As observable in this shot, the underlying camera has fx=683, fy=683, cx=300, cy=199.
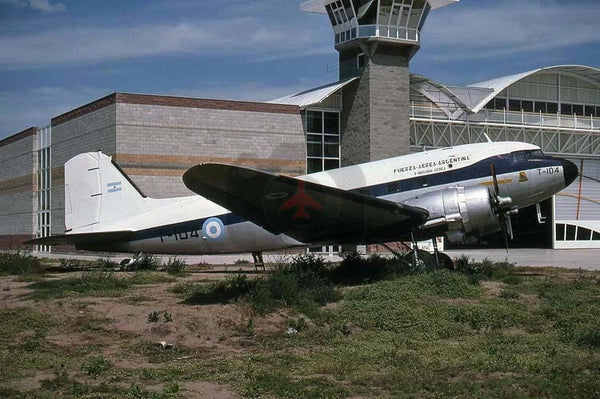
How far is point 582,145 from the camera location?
49.5 meters

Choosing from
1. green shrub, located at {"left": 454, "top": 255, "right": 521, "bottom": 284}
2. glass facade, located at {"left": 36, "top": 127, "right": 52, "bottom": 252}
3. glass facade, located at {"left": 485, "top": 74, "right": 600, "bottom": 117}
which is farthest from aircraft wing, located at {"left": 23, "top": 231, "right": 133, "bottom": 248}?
glass facade, located at {"left": 485, "top": 74, "right": 600, "bottom": 117}

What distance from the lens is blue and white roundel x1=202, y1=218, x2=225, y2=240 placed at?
18.6 meters

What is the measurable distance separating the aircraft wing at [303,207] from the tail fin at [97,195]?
20.7ft

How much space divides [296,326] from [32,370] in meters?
4.29

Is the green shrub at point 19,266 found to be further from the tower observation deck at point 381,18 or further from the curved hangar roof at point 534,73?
the curved hangar roof at point 534,73

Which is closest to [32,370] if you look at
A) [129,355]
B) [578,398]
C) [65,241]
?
[129,355]

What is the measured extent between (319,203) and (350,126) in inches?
1083

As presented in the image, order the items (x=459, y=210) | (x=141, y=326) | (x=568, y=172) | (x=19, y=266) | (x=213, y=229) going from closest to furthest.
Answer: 1. (x=141, y=326)
2. (x=459, y=210)
3. (x=568, y=172)
4. (x=213, y=229)
5. (x=19, y=266)

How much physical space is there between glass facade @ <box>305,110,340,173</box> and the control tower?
833mm

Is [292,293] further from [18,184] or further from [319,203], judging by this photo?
[18,184]

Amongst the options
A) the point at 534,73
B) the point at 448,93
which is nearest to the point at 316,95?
the point at 448,93

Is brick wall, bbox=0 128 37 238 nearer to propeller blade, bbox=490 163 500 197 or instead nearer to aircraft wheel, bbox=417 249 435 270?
aircraft wheel, bbox=417 249 435 270

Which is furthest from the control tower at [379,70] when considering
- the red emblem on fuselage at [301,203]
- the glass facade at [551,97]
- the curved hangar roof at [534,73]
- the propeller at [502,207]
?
A: the red emblem on fuselage at [301,203]

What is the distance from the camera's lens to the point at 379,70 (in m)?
40.6
